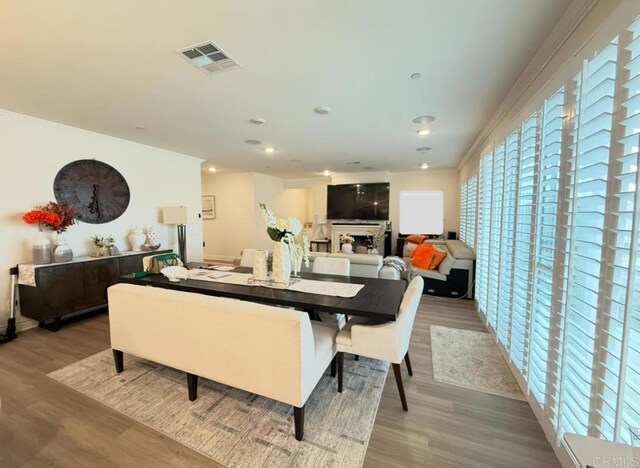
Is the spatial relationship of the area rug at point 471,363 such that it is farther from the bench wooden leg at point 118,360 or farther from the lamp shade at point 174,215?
the lamp shade at point 174,215

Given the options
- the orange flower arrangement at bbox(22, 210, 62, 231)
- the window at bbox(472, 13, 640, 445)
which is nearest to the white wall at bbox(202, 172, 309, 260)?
the orange flower arrangement at bbox(22, 210, 62, 231)

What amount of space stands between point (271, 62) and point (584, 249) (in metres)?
2.31

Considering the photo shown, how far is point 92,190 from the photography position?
3768 millimetres

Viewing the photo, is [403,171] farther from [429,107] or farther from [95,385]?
[95,385]

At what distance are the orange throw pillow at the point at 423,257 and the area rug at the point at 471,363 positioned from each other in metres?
1.73

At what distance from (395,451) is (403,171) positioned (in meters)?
6.77

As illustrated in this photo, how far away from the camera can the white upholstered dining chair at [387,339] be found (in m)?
1.83

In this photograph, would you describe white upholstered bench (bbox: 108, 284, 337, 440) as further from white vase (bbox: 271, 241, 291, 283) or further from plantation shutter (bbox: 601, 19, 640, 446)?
plantation shutter (bbox: 601, 19, 640, 446)

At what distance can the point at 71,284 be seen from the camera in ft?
10.5

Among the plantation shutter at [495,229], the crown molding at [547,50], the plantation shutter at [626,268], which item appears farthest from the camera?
the plantation shutter at [495,229]

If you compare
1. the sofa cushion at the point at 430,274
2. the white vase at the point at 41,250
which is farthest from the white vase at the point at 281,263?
the sofa cushion at the point at 430,274

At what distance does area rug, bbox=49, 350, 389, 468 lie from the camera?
155 centimetres

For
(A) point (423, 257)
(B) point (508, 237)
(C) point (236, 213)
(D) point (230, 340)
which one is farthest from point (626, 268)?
(C) point (236, 213)

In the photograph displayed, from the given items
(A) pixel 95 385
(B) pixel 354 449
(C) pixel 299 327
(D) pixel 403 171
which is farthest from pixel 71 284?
(D) pixel 403 171
